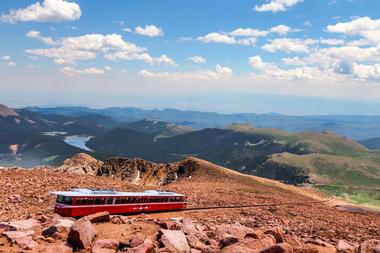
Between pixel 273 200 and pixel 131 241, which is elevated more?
pixel 131 241

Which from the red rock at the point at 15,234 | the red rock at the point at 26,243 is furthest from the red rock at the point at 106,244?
the red rock at the point at 15,234

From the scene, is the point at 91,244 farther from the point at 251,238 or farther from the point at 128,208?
the point at 128,208

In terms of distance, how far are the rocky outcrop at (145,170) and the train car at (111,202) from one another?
45.5 m

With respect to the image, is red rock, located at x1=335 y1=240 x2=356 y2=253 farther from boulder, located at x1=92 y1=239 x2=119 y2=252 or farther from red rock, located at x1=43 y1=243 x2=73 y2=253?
red rock, located at x1=43 y1=243 x2=73 y2=253

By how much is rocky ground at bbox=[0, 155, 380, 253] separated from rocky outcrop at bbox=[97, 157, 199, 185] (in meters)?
27.4

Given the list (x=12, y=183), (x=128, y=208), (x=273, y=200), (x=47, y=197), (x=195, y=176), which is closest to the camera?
(x=128, y=208)

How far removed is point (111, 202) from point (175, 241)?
19445 mm

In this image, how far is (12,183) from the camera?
2085 inches

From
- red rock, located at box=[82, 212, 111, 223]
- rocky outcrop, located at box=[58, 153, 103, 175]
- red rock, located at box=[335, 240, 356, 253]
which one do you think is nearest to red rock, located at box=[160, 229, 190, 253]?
red rock, located at box=[82, 212, 111, 223]

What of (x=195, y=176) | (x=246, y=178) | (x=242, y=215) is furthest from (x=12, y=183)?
(x=246, y=178)

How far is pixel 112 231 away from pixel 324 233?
23.5 m

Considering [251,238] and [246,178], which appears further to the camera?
[246,178]

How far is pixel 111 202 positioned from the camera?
44875 mm

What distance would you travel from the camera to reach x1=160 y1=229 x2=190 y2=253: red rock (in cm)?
2614
